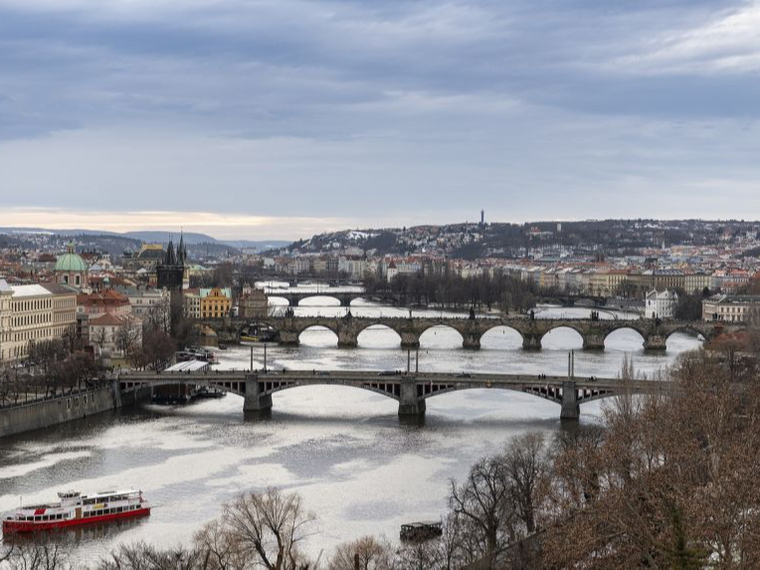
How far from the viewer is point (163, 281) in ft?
239

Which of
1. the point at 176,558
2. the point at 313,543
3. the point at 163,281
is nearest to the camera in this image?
the point at 176,558

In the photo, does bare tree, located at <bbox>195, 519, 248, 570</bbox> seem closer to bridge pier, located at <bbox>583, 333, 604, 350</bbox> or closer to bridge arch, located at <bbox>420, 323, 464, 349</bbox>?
bridge pier, located at <bbox>583, 333, 604, 350</bbox>

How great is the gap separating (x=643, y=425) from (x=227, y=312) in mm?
54744

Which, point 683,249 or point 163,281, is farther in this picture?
point 683,249

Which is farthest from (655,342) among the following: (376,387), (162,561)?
(162,561)

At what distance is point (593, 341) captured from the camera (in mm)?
60875

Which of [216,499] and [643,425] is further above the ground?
[643,425]

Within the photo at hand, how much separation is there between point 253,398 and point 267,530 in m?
15.7

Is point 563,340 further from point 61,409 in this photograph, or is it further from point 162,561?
point 162,561

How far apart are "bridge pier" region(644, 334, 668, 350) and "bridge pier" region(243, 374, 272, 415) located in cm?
2622

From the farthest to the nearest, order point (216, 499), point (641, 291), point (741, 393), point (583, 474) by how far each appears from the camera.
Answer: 1. point (641, 291)
2. point (741, 393)
3. point (216, 499)
4. point (583, 474)

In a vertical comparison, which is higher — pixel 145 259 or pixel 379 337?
pixel 145 259

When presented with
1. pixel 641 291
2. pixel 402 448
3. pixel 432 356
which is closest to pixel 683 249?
pixel 641 291

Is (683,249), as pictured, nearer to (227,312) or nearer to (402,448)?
(227,312)
